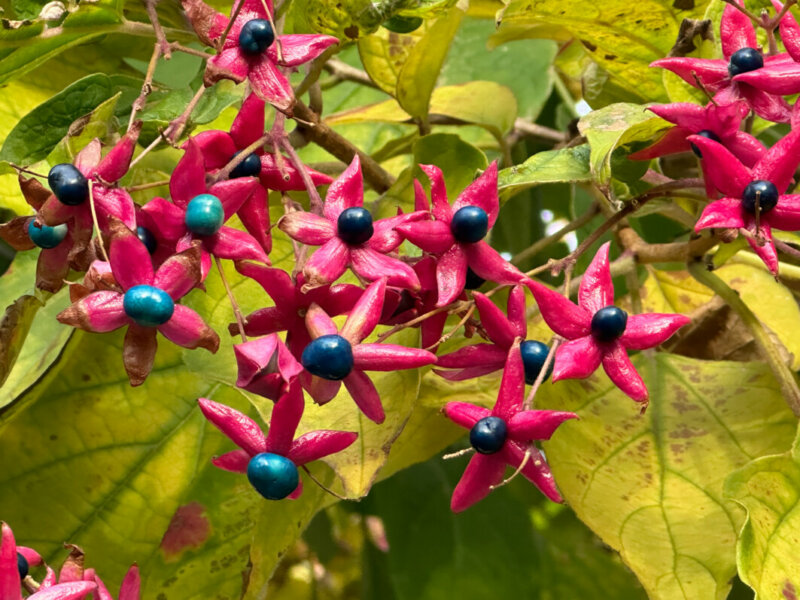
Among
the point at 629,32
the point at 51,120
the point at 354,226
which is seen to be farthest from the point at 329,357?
the point at 629,32

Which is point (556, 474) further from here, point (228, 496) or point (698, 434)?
point (228, 496)

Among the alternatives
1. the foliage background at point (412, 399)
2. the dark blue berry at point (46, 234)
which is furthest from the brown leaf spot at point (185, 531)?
the dark blue berry at point (46, 234)

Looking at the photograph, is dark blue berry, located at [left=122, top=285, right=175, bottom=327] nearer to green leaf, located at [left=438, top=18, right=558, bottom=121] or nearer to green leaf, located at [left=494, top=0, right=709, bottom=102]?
green leaf, located at [left=494, top=0, right=709, bottom=102]

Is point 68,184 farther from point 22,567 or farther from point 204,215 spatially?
point 22,567

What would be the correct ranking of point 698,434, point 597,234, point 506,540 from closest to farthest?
1. point 597,234
2. point 698,434
3. point 506,540

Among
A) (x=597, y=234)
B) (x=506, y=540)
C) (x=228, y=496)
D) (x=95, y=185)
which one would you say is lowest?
(x=506, y=540)

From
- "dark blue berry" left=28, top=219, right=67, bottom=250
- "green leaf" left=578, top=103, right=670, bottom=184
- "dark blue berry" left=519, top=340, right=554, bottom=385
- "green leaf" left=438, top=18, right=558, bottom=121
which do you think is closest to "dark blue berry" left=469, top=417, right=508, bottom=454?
"dark blue berry" left=519, top=340, right=554, bottom=385

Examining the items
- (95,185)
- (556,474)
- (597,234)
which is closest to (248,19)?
(95,185)
